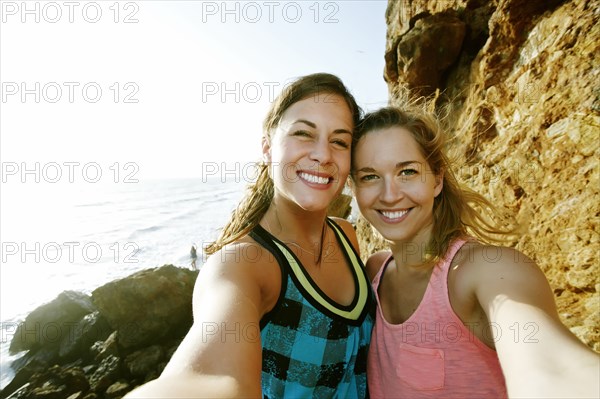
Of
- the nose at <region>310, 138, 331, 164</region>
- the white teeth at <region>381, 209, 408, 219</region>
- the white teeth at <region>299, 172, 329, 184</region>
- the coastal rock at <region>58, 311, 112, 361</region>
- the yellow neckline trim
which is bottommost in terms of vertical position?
the coastal rock at <region>58, 311, 112, 361</region>

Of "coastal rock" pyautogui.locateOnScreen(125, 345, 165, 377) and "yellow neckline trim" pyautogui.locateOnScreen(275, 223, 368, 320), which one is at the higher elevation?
"yellow neckline trim" pyautogui.locateOnScreen(275, 223, 368, 320)

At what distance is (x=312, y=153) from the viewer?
226 centimetres

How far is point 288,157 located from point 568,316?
304 centimetres

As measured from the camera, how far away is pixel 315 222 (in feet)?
8.55

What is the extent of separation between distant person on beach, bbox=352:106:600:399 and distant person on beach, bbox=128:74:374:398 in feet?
0.68

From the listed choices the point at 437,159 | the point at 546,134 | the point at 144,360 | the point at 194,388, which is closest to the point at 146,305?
the point at 144,360

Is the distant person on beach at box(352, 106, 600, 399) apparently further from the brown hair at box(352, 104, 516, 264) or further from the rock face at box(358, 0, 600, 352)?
the rock face at box(358, 0, 600, 352)

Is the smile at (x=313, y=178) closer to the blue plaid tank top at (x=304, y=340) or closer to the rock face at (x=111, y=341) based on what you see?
the blue plaid tank top at (x=304, y=340)

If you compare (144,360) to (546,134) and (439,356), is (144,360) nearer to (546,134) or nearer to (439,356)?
(439,356)

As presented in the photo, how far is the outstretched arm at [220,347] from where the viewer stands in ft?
3.43

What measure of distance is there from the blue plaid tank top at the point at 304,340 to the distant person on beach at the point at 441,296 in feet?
0.77

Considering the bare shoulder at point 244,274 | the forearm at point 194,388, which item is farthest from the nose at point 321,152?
the forearm at point 194,388

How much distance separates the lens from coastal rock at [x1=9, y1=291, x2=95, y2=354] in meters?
11.1

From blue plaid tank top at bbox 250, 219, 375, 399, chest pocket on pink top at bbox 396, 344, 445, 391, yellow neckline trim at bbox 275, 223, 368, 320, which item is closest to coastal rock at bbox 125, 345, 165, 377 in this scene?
blue plaid tank top at bbox 250, 219, 375, 399
